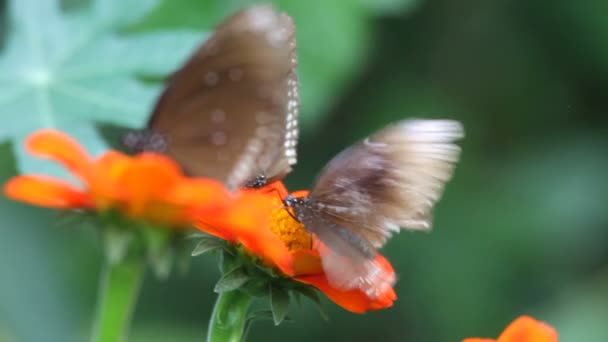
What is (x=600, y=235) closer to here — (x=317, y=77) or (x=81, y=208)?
(x=317, y=77)

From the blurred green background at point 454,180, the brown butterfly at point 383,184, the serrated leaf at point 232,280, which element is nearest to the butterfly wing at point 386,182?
the brown butterfly at point 383,184

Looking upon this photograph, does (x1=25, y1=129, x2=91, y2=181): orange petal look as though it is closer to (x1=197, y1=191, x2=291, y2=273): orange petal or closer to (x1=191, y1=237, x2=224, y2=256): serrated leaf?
(x1=197, y1=191, x2=291, y2=273): orange petal

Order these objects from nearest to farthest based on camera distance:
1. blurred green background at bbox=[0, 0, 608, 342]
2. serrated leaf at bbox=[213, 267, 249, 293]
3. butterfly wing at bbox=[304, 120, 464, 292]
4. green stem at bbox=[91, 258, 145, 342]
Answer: green stem at bbox=[91, 258, 145, 342], serrated leaf at bbox=[213, 267, 249, 293], butterfly wing at bbox=[304, 120, 464, 292], blurred green background at bbox=[0, 0, 608, 342]

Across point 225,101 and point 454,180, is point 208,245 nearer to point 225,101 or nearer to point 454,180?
point 225,101

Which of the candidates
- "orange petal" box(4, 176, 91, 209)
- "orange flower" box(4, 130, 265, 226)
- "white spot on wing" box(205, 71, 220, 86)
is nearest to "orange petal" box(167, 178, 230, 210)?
"orange flower" box(4, 130, 265, 226)

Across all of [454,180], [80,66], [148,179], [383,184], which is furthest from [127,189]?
[454,180]

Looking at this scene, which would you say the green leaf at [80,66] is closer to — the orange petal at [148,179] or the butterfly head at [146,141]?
the butterfly head at [146,141]
